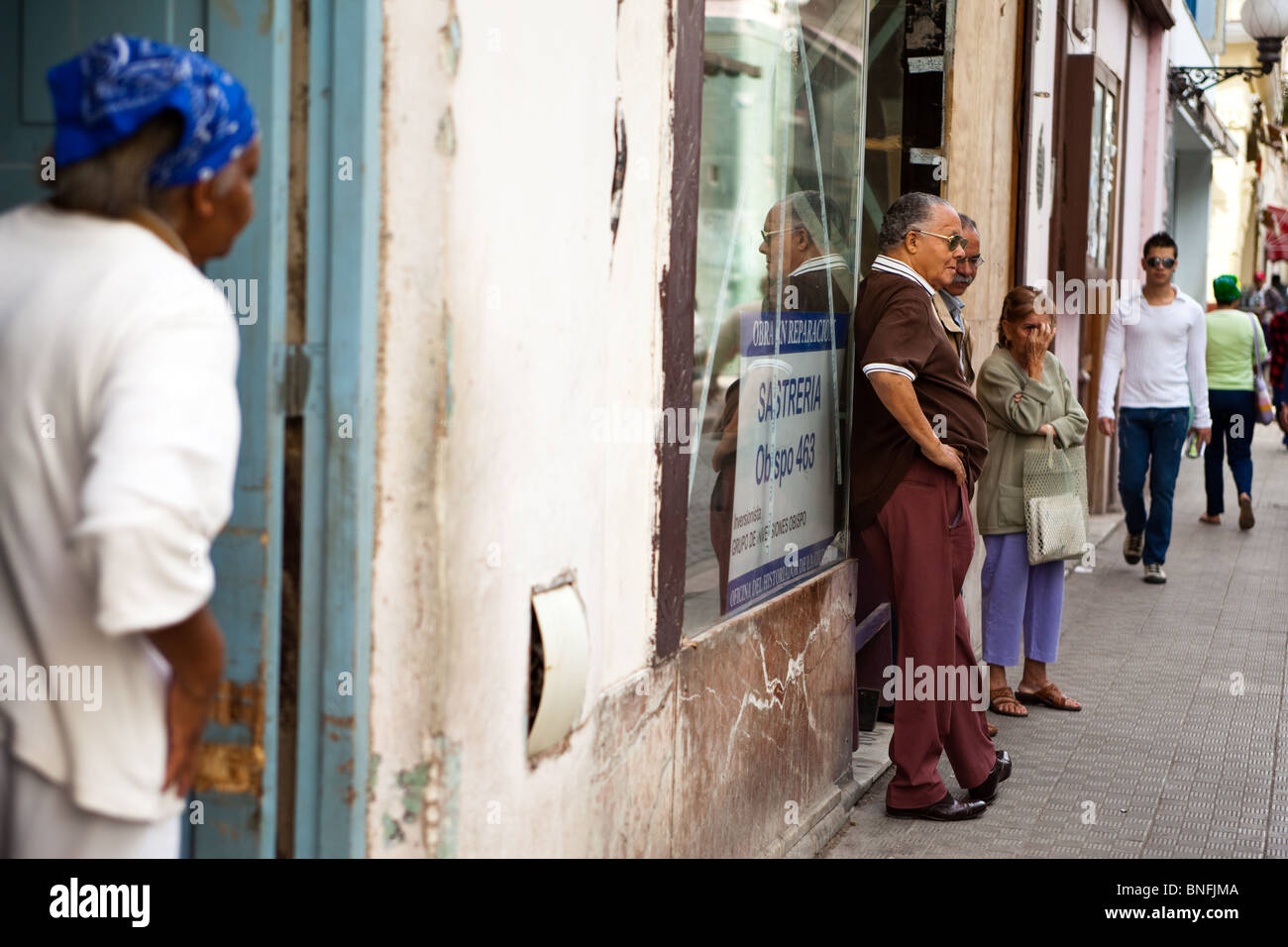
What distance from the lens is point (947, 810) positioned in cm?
481

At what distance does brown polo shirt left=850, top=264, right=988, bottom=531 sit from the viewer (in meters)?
4.61

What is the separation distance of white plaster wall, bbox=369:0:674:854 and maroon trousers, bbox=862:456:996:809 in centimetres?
179

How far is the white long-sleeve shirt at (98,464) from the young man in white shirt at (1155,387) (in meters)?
7.91

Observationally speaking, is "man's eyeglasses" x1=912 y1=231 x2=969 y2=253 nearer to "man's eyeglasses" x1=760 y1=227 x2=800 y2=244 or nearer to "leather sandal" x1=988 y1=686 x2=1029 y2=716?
"man's eyeglasses" x1=760 y1=227 x2=800 y2=244

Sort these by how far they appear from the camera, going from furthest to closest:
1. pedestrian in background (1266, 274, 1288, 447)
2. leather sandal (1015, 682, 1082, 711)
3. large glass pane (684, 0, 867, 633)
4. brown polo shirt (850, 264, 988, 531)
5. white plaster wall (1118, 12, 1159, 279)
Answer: pedestrian in background (1266, 274, 1288, 447) → white plaster wall (1118, 12, 1159, 279) → leather sandal (1015, 682, 1082, 711) → brown polo shirt (850, 264, 988, 531) → large glass pane (684, 0, 867, 633)

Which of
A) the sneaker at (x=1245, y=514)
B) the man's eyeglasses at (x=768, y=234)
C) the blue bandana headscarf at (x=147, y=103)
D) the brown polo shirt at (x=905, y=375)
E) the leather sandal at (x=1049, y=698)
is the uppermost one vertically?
the man's eyeglasses at (x=768, y=234)

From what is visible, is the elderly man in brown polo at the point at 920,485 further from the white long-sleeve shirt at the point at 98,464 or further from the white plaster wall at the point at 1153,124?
the white plaster wall at the point at 1153,124

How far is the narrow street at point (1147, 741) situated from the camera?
4645mm

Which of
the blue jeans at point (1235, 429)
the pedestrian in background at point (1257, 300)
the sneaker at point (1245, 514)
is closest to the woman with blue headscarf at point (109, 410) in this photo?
the blue jeans at point (1235, 429)

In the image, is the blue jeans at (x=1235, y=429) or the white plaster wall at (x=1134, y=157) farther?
the white plaster wall at (x=1134, y=157)

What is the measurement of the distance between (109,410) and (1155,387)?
27.3 ft

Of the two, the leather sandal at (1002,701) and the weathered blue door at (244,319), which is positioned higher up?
the weathered blue door at (244,319)

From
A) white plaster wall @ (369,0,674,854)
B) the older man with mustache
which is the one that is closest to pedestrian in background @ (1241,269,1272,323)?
the older man with mustache
